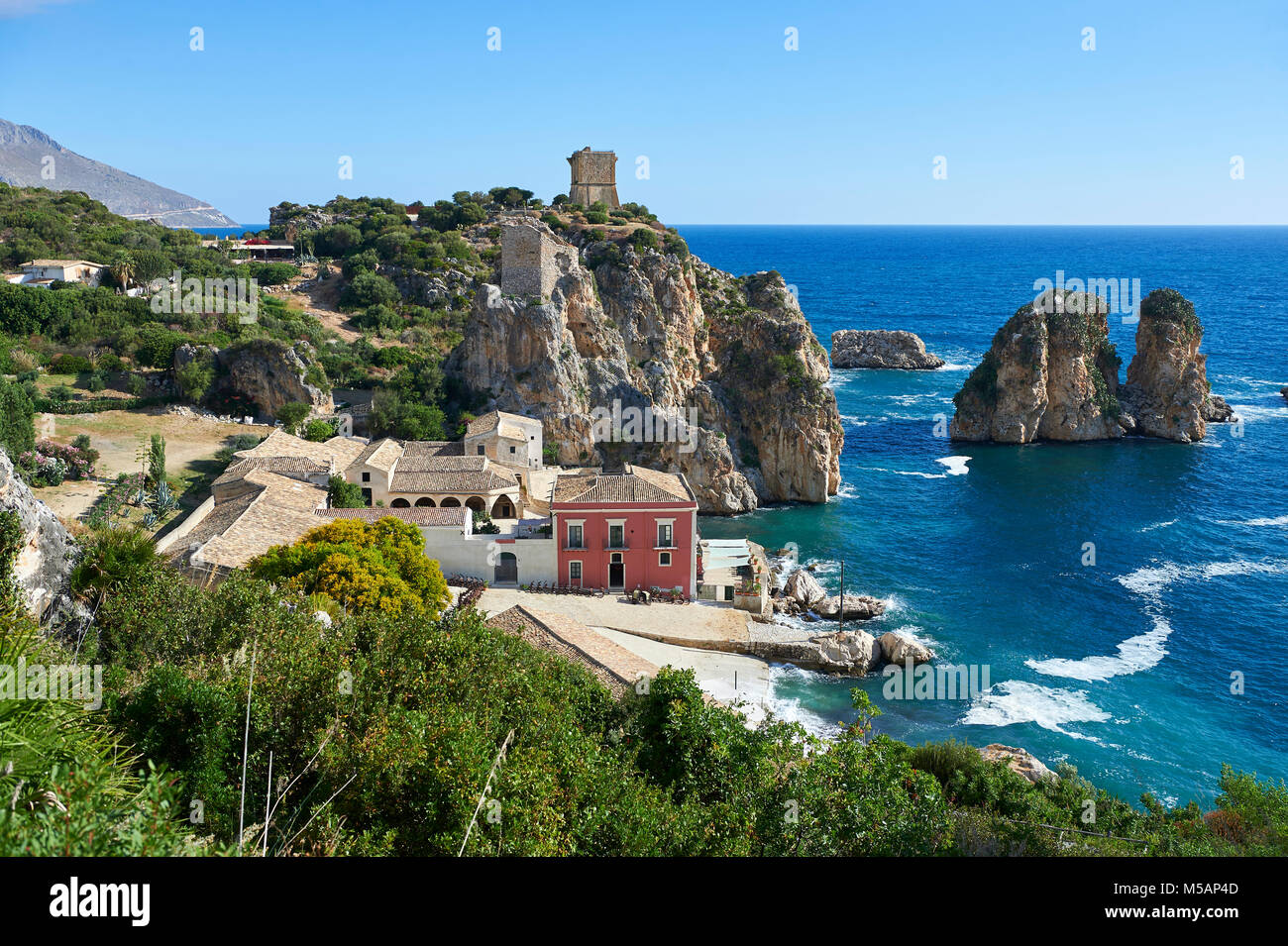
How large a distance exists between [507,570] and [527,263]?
68.7ft

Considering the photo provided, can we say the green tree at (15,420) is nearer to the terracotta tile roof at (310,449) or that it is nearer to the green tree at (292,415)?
the terracotta tile roof at (310,449)

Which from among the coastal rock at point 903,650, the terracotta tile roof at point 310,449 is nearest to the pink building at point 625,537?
the coastal rock at point 903,650

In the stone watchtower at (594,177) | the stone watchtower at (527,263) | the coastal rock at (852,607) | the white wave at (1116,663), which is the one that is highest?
the stone watchtower at (594,177)

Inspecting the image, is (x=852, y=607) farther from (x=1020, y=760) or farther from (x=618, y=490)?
(x=1020, y=760)

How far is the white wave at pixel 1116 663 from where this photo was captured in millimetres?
27516

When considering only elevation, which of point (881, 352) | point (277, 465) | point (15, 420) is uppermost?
point (881, 352)

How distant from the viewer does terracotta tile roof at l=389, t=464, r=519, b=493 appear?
33.9 m

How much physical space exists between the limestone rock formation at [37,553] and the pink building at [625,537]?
62.4 feet

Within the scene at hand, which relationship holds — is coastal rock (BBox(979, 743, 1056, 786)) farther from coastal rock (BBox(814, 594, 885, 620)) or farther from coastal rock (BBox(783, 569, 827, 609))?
coastal rock (BBox(783, 569, 827, 609))

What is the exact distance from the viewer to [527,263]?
46.3 metres

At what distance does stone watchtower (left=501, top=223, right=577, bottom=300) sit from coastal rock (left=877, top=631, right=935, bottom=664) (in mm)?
25920

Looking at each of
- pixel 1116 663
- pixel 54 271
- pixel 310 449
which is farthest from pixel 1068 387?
pixel 54 271

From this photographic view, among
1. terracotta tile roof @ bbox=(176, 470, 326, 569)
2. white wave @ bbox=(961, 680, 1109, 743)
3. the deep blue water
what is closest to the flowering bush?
terracotta tile roof @ bbox=(176, 470, 326, 569)
